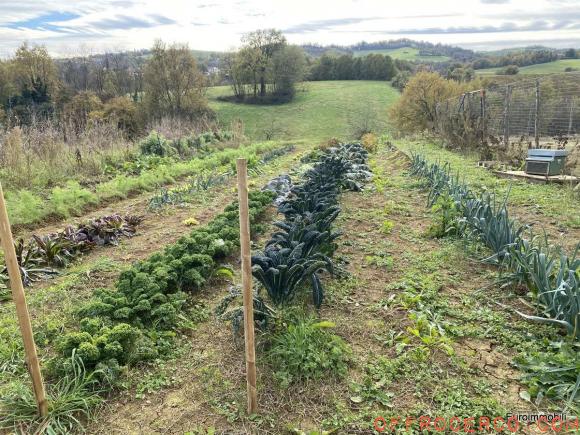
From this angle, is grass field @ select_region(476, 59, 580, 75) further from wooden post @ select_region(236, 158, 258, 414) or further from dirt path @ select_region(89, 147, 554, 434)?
wooden post @ select_region(236, 158, 258, 414)

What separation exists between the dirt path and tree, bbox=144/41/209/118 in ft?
97.4

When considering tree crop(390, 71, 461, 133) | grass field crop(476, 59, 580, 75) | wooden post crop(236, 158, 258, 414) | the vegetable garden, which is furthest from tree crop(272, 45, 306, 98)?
wooden post crop(236, 158, 258, 414)

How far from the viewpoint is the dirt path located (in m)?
2.29

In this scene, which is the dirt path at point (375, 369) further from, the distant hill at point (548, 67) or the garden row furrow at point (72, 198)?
the distant hill at point (548, 67)

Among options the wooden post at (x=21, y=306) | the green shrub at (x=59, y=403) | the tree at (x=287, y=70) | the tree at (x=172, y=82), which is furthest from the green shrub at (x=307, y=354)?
the tree at (x=287, y=70)

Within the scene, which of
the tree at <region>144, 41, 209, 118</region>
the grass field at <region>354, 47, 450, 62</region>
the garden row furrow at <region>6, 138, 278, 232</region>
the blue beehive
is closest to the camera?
Result: the garden row furrow at <region>6, 138, 278, 232</region>

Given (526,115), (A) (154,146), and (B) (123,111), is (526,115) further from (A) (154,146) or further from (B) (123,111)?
(B) (123,111)

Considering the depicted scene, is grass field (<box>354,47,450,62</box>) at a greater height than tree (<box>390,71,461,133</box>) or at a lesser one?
greater

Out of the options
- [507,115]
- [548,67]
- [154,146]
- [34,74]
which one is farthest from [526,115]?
[548,67]

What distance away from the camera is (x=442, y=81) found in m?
21.7

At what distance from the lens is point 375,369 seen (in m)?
2.65

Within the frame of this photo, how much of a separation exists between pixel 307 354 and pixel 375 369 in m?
0.47

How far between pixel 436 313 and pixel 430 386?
0.87m

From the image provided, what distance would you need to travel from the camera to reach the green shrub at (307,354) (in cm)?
258
